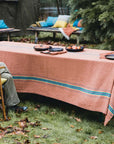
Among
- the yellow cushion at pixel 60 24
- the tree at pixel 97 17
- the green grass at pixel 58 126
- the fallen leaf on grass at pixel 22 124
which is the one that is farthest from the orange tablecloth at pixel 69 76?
the yellow cushion at pixel 60 24

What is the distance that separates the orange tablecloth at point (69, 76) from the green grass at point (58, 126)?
23 centimetres

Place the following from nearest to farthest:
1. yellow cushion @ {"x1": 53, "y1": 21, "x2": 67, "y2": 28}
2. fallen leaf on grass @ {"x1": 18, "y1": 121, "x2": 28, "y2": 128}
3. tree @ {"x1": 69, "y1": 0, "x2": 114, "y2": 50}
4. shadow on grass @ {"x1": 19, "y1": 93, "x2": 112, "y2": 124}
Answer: fallen leaf on grass @ {"x1": 18, "y1": 121, "x2": 28, "y2": 128}
shadow on grass @ {"x1": 19, "y1": 93, "x2": 112, "y2": 124}
tree @ {"x1": 69, "y1": 0, "x2": 114, "y2": 50}
yellow cushion @ {"x1": 53, "y1": 21, "x2": 67, "y2": 28}

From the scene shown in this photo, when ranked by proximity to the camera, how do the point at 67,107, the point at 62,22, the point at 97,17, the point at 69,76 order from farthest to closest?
the point at 62,22
the point at 97,17
the point at 67,107
the point at 69,76

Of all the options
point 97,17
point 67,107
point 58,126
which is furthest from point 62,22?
point 58,126

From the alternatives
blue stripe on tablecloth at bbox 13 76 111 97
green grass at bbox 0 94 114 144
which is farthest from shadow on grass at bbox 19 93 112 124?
blue stripe on tablecloth at bbox 13 76 111 97

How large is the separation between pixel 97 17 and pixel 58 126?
321 cm

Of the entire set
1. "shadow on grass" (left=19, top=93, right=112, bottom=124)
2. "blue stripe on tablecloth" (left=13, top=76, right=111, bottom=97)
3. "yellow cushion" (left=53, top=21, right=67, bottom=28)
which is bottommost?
"shadow on grass" (left=19, top=93, right=112, bottom=124)

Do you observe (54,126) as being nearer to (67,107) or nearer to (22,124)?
(22,124)

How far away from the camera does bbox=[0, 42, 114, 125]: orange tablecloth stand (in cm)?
297

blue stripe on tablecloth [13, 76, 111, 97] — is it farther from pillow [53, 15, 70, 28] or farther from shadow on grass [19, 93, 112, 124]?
pillow [53, 15, 70, 28]

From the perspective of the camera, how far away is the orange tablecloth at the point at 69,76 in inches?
117

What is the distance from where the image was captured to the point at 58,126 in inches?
120

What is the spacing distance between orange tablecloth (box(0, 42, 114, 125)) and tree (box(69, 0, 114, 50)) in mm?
1721

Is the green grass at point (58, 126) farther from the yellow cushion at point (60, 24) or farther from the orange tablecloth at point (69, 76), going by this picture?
the yellow cushion at point (60, 24)
